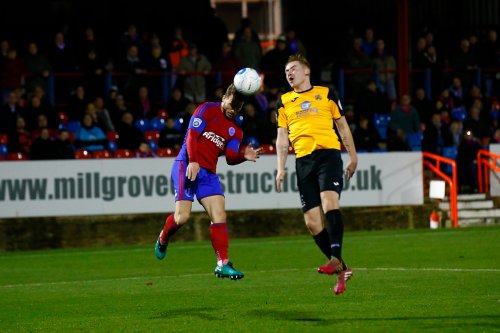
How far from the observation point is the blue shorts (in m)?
12.3

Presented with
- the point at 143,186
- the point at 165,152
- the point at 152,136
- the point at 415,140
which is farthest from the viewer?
the point at 415,140

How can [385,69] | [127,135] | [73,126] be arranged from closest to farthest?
[127,135] → [73,126] → [385,69]

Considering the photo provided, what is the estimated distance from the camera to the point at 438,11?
3416 centimetres

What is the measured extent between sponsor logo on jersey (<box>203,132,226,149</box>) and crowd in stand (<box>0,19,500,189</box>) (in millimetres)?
9950

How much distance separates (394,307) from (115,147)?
42.6ft

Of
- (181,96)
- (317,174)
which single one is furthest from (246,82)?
(181,96)

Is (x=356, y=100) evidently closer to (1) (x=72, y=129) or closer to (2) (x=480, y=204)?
(2) (x=480, y=204)

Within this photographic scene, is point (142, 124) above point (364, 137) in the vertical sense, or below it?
above

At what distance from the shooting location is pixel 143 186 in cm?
2222

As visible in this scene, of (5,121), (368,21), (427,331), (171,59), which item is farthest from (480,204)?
(427,331)

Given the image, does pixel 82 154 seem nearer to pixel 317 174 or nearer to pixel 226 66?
pixel 226 66

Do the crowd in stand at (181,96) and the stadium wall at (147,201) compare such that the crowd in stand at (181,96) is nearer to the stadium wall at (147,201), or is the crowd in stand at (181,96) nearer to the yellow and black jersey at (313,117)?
the stadium wall at (147,201)

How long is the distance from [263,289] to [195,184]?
181 centimetres

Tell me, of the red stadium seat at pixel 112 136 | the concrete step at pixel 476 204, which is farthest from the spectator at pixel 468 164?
the red stadium seat at pixel 112 136
